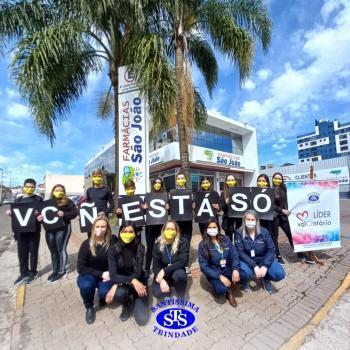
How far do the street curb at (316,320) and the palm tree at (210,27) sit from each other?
3.96 m

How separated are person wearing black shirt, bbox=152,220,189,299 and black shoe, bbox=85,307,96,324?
776 mm

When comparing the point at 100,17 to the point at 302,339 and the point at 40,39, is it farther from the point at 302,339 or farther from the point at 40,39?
the point at 302,339

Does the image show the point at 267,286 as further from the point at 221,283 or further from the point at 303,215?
the point at 303,215

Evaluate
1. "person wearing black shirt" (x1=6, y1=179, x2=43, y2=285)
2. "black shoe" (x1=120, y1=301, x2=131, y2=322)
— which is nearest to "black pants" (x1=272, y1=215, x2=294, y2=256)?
"black shoe" (x1=120, y1=301, x2=131, y2=322)

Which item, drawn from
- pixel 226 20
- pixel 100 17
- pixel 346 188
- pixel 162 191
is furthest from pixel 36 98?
pixel 346 188

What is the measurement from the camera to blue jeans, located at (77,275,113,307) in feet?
9.84

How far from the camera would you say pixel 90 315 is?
3.01m

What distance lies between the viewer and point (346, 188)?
27.4 m

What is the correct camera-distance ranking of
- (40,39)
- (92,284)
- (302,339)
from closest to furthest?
(302,339)
(92,284)
(40,39)

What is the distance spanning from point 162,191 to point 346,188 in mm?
29986

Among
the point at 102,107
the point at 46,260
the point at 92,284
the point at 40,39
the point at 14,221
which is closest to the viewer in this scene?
the point at 92,284

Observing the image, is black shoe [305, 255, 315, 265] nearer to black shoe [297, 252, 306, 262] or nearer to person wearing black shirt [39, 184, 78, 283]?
black shoe [297, 252, 306, 262]

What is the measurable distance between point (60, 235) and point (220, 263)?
9.14 feet

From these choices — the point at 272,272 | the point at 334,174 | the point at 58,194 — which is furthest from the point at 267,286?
the point at 334,174
